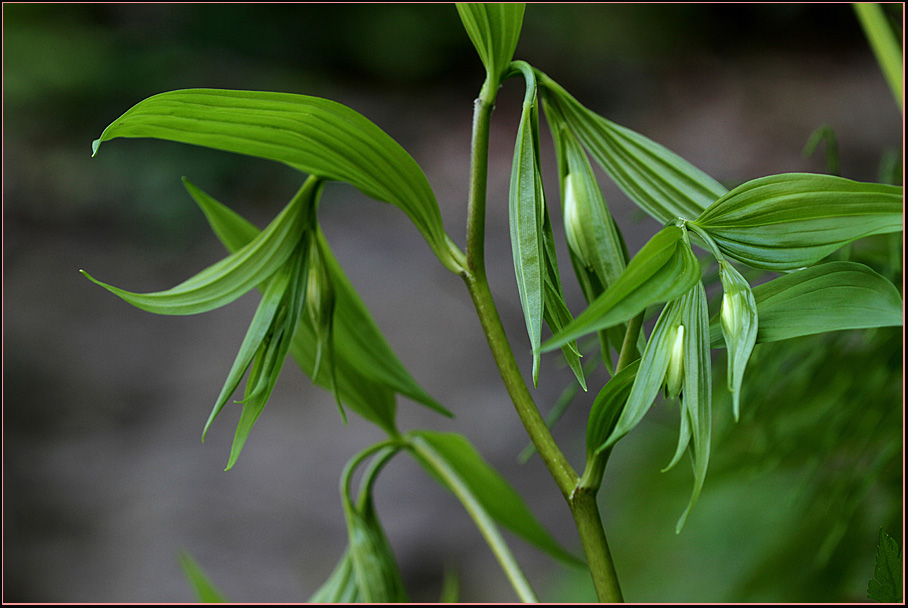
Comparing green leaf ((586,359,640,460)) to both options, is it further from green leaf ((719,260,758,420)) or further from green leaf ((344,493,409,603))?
green leaf ((344,493,409,603))

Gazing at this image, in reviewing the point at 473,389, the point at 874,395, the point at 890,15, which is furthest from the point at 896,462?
the point at 473,389

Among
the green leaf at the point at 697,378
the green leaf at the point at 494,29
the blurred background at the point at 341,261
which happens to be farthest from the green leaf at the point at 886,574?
the blurred background at the point at 341,261

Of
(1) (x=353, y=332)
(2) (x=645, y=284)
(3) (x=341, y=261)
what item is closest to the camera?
(2) (x=645, y=284)

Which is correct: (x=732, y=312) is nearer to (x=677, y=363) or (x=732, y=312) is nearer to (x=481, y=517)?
(x=677, y=363)

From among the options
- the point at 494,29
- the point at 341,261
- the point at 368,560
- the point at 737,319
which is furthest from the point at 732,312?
the point at 341,261

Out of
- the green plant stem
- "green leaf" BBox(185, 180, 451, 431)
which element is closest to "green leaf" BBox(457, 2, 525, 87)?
the green plant stem

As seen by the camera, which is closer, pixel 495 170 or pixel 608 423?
pixel 608 423

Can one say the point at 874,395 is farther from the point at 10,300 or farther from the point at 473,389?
the point at 10,300
